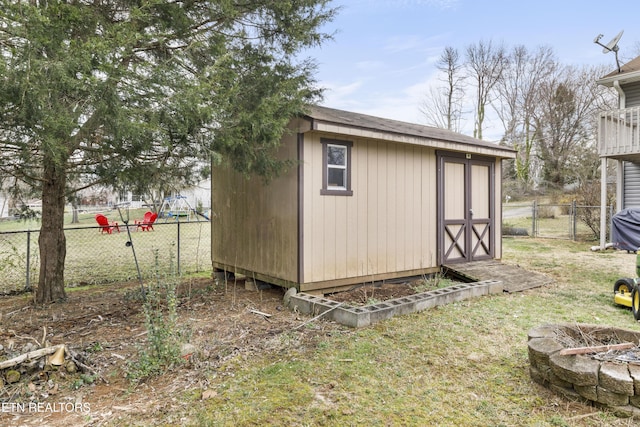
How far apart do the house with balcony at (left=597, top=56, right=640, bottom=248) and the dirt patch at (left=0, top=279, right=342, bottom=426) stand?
9.99m

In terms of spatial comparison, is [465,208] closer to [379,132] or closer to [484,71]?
[379,132]

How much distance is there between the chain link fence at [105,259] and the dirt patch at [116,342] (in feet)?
2.33

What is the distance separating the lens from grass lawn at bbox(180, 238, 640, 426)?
2.43m

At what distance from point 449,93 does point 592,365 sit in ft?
74.3

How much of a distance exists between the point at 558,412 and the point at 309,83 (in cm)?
415

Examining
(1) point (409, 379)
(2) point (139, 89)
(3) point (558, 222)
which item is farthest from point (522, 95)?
(2) point (139, 89)

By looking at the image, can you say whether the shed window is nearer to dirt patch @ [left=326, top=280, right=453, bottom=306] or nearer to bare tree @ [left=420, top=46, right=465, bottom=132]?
dirt patch @ [left=326, top=280, right=453, bottom=306]

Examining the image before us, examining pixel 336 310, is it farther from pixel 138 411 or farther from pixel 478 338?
pixel 138 411

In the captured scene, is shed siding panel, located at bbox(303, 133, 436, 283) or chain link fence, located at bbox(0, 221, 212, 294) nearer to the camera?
shed siding panel, located at bbox(303, 133, 436, 283)

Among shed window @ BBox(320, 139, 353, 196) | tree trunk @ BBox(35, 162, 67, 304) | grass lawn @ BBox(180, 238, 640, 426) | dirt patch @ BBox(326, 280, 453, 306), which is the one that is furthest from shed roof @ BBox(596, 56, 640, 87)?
tree trunk @ BBox(35, 162, 67, 304)

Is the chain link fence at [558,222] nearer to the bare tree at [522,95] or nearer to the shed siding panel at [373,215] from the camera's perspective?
the bare tree at [522,95]

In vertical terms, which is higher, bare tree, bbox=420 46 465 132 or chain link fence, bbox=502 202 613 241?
bare tree, bbox=420 46 465 132

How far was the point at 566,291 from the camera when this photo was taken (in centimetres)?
595

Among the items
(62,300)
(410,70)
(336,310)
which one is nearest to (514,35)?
(410,70)
